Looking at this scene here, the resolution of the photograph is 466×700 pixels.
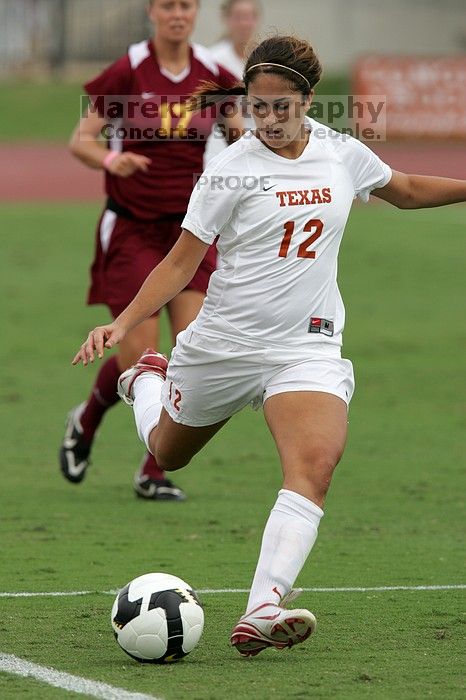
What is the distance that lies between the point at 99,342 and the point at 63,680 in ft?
3.84

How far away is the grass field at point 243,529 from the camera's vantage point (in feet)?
16.3

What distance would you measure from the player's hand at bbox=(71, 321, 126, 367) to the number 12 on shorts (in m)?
0.43

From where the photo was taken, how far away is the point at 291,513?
16.8ft

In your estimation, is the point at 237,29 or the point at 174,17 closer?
the point at 174,17

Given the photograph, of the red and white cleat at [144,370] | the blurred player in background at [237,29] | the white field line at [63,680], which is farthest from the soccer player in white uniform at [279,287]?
the blurred player in background at [237,29]

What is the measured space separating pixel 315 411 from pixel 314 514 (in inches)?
14.0

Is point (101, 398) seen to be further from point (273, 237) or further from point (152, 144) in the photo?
point (273, 237)

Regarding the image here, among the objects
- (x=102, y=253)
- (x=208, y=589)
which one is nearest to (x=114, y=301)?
(x=102, y=253)

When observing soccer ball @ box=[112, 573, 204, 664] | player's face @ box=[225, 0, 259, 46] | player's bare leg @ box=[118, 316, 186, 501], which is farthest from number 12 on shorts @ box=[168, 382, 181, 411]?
player's face @ box=[225, 0, 259, 46]

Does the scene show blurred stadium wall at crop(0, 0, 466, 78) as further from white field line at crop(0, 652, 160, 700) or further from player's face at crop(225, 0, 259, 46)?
white field line at crop(0, 652, 160, 700)

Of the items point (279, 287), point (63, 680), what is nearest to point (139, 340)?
point (279, 287)

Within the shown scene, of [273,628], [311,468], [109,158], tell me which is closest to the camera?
[273,628]

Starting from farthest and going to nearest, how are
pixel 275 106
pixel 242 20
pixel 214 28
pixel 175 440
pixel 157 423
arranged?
pixel 214 28 → pixel 242 20 → pixel 157 423 → pixel 175 440 → pixel 275 106

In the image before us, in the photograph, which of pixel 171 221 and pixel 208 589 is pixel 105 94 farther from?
pixel 208 589
